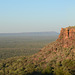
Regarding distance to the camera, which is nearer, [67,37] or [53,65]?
[53,65]

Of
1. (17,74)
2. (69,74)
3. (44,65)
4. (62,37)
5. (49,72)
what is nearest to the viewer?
(69,74)

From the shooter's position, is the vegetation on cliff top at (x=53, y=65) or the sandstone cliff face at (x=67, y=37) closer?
the vegetation on cliff top at (x=53, y=65)

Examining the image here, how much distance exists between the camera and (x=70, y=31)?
31.8 meters

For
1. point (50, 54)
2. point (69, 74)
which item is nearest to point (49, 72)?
point (69, 74)

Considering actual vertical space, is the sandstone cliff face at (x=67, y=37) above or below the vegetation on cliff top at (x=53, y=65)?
above

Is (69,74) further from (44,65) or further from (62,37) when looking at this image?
(62,37)

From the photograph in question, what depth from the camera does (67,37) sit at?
32.6 m

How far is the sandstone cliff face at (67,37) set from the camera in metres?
31.2

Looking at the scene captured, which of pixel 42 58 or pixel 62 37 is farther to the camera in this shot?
pixel 62 37

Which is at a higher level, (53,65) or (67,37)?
(67,37)

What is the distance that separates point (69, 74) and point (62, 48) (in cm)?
1138

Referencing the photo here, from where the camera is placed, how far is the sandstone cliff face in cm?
3122

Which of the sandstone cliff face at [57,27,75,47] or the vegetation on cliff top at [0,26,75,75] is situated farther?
the sandstone cliff face at [57,27,75,47]

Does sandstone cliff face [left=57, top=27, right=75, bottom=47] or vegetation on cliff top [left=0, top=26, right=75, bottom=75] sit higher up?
sandstone cliff face [left=57, top=27, right=75, bottom=47]
